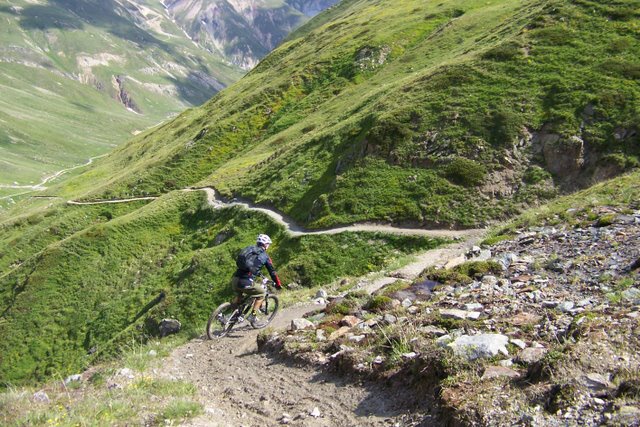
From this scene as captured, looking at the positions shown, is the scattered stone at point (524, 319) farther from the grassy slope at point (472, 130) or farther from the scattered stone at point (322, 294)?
the grassy slope at point (472, 130)

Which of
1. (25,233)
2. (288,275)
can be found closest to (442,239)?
(288,275)

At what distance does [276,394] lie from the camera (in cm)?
1319

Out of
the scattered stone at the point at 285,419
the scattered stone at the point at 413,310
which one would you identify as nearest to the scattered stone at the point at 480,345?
the scattered stone at the point at 413,310

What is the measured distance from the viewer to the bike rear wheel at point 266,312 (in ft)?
69.8

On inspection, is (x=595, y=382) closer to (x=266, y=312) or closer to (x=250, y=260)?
(x=250, y=260)

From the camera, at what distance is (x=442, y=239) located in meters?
37.8

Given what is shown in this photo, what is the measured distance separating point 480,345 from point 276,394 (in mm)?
5890

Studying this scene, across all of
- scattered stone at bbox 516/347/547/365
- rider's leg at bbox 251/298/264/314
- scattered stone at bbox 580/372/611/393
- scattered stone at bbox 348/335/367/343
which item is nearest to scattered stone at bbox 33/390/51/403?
scattered stone at bbox 348/335/367/343

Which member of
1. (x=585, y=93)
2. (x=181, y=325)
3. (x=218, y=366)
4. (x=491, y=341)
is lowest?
(x=181, y=325)

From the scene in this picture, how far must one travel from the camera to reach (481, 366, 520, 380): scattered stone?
9.48m

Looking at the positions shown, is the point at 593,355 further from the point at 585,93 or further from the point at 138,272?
the point at 138,272

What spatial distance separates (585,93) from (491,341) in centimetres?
4273

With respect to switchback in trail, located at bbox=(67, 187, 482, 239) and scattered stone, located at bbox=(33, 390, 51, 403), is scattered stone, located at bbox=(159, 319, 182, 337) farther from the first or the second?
scattered stone, located at bbox=(33, 390, 51, 403)

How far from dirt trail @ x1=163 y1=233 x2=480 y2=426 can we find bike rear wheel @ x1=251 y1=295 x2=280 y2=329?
7.37 feet
